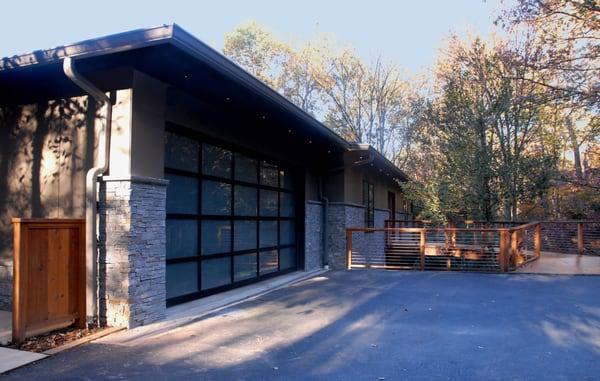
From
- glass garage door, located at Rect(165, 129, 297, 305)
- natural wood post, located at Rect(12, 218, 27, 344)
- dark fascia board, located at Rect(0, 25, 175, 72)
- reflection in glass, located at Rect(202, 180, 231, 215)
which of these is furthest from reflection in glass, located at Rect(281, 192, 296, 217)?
natural wood post, located at Rect(12, 218, 27, 344)

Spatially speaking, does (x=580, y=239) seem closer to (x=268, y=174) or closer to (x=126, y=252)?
(x=268, y=174)

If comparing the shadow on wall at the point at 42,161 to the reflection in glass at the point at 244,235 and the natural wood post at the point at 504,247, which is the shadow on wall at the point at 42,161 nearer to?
the reflection in glass at the point at 244,235

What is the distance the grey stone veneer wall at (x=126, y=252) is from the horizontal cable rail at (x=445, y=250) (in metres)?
7.02

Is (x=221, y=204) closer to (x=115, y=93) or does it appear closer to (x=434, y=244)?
(x=115, y=93)

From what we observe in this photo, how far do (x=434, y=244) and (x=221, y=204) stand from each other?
7.21 metres

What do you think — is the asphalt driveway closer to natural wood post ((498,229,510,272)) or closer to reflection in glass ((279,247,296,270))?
reflection in glass ((279,247,296,270))

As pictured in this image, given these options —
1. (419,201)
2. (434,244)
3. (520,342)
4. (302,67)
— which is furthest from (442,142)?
(302,67)

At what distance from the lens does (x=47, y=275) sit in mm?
5129

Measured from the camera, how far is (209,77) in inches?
A: 235

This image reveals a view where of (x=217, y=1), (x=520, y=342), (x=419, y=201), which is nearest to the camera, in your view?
(x=520, y=342)

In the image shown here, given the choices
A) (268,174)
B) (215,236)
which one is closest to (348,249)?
(268,174)

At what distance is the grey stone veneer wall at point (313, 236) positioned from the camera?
1136 cm

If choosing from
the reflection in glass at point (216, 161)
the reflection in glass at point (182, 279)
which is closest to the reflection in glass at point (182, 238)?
the reflection in glass at point (182, 279)

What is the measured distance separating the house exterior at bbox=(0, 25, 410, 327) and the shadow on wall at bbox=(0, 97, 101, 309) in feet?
0.06
